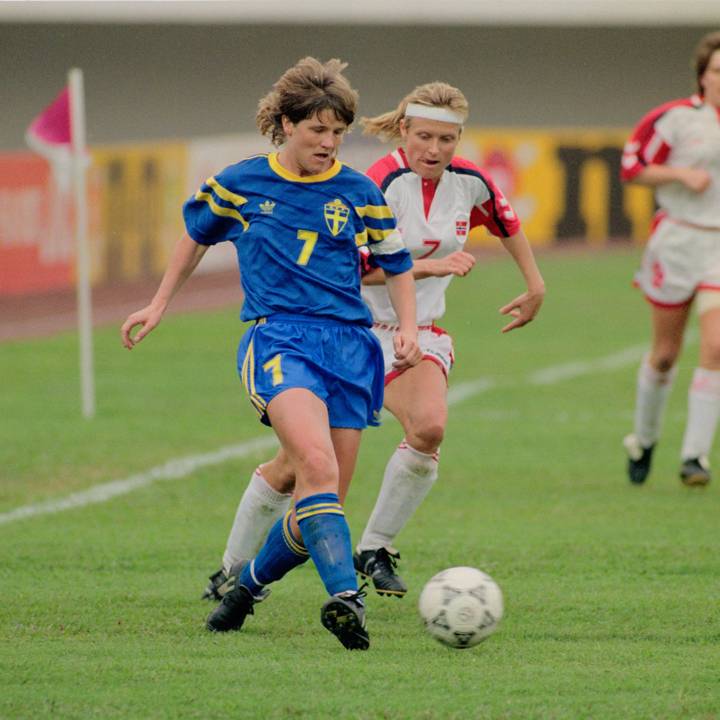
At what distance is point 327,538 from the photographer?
5.80 meters

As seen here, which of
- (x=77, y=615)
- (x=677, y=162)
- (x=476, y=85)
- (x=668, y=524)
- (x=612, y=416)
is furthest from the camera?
(x=476, y=85)

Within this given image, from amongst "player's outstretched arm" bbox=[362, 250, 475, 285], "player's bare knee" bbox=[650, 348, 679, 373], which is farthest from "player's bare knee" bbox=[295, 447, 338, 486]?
"player's bare knee" bbox=[650, 348, 679, 373]

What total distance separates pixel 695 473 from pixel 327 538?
4309 mm

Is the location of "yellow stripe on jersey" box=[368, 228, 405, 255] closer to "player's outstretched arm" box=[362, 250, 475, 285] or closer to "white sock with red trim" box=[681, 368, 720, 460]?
"player's outstretched arm" box=[362, 250, 475, 285]

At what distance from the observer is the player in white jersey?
9.70 m

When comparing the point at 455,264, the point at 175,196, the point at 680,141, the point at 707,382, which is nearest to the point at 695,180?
the point at 680,141

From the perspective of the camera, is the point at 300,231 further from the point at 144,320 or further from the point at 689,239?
the point at 689,239

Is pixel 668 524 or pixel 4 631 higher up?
pixel 4 631

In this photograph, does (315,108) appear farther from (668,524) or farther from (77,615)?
(668,524)

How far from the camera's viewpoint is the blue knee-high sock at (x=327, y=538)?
5.75 meters

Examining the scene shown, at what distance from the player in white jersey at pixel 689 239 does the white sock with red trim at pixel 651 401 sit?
0.09 m

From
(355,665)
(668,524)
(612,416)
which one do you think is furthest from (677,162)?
(355,665)

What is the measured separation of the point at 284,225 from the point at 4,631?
67.2 inches

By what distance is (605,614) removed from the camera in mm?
6504
